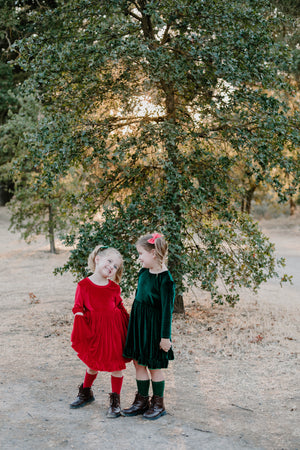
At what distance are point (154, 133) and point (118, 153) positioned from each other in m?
0.59

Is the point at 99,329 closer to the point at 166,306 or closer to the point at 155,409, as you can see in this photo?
the point at 166,306

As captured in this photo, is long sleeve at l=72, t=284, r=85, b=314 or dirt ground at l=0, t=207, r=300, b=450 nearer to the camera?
dirt ground at l=0, t=207, r=300, b=450

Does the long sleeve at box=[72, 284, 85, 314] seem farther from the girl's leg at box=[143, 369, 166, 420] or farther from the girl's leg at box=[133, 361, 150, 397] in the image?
the girl's leg at box=[143, 369, 166, 420]

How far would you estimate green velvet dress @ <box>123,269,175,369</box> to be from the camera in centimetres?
368

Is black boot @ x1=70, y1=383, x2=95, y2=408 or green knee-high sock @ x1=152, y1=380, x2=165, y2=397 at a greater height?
green knee-high sock @ x1=152, y1=380, x2=165, y2=397

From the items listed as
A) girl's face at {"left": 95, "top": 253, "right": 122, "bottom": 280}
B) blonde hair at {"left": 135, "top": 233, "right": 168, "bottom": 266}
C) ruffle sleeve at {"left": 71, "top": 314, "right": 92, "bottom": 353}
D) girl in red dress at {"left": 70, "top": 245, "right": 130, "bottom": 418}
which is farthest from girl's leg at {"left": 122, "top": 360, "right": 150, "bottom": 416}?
blonde hair at {"left": 135, "top": 233, "right": 168, "bottom": 266}

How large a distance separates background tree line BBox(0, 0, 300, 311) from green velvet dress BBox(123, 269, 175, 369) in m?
1.94

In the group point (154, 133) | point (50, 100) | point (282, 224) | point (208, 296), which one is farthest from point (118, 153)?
point (282, 224)

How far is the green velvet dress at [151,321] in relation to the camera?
3680mm

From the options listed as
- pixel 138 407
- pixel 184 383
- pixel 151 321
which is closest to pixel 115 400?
pixel 138 407

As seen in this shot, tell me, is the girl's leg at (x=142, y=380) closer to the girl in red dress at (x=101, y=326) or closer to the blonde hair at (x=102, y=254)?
the girl in red dress at (x=101, y=326)

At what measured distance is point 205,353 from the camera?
5723mm

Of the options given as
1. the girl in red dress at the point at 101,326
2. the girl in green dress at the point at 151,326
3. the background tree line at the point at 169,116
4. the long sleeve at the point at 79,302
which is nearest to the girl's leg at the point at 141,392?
the girl in green dress at the point at 151,326

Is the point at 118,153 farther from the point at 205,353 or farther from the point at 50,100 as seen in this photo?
the point at 205,353
